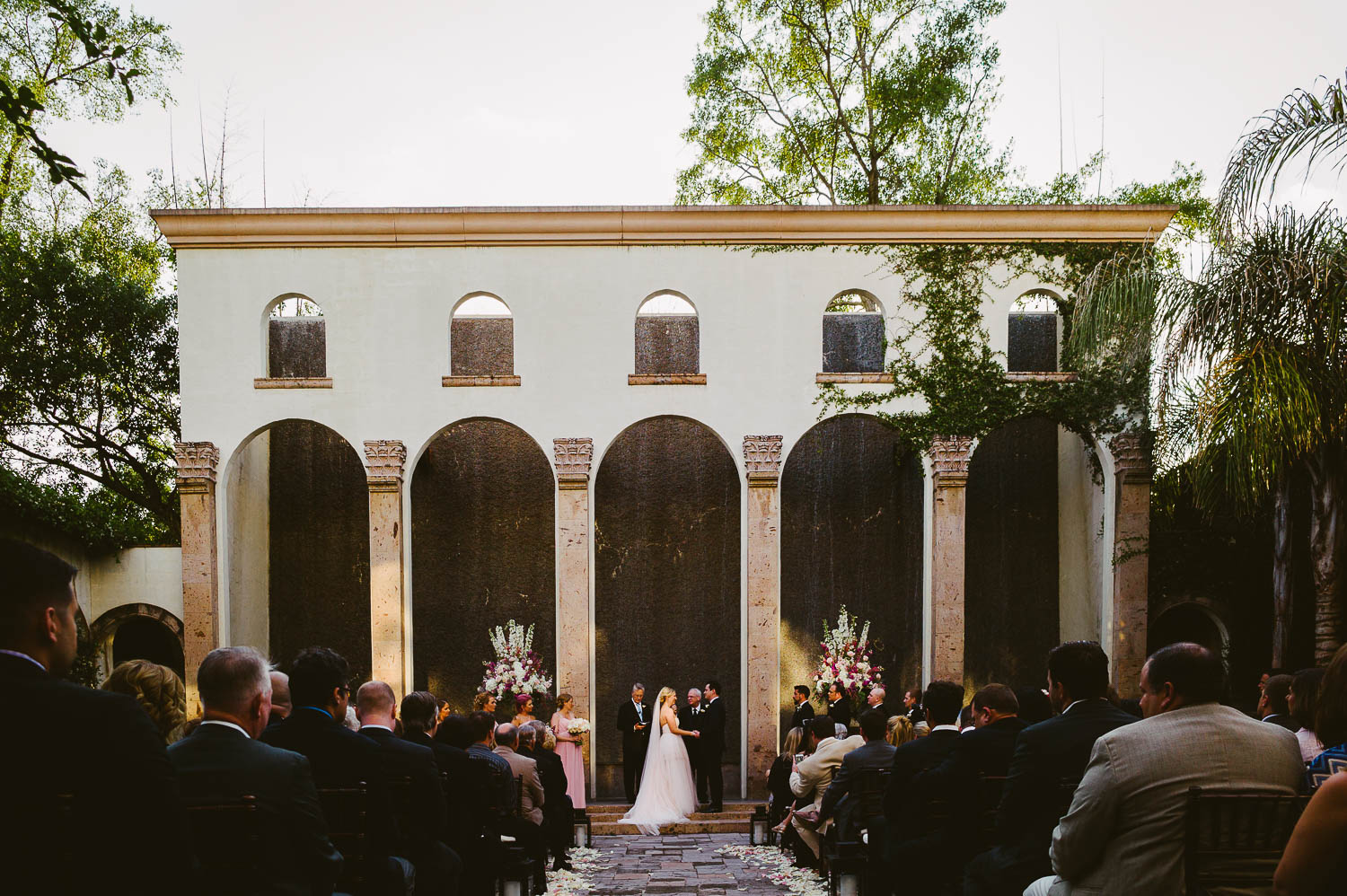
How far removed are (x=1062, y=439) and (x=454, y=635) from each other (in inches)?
448

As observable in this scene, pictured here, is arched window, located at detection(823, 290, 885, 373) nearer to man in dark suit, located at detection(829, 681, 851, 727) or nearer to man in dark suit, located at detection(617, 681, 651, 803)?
man in dark suit, located at detection(829, 681, 851, 727)

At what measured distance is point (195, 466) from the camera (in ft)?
58.3

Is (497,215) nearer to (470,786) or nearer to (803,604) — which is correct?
(803,604)

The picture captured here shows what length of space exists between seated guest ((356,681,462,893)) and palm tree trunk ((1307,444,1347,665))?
34.0 feet

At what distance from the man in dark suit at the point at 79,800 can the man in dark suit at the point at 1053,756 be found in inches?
142

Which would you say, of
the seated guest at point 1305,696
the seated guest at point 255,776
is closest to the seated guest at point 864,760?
the seated guest at point 1305,696

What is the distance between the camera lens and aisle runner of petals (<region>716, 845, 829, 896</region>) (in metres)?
9.98

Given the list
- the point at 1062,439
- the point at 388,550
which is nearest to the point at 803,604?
the point at 1062,439

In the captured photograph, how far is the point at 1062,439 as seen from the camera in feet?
68.0

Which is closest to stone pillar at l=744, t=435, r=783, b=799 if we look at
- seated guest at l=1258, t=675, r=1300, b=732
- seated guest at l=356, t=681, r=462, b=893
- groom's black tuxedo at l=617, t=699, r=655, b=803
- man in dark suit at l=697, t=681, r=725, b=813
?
man in dark suit at l=697, t=681, r=725, b=813

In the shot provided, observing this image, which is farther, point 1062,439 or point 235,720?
point 1062,439

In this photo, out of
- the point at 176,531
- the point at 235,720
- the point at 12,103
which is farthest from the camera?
the point at 176,531

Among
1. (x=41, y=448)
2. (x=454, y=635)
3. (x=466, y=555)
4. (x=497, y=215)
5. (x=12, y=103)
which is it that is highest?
(x=497, y=215)

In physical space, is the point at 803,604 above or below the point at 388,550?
below
